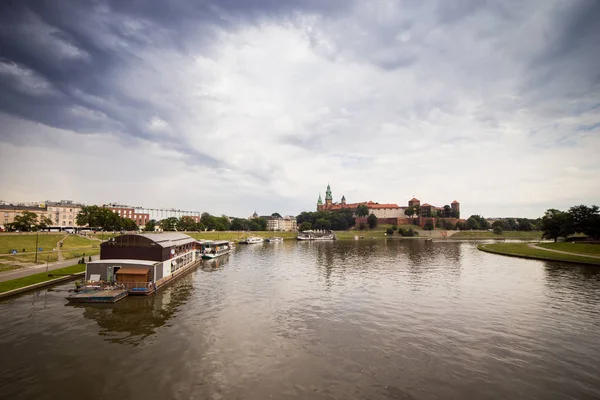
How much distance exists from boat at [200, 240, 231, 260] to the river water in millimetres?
40907

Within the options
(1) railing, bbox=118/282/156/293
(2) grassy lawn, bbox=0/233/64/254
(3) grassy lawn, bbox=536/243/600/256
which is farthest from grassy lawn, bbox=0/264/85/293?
(3) grassy lawn, bbox=536/243/600/256

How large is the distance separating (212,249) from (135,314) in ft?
201

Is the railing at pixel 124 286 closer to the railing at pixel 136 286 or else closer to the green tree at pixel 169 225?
the railing at pixel 136 286

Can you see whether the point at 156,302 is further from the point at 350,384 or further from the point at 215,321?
the point at 350,384

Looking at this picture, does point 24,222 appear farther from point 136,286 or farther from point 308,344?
point 308,344

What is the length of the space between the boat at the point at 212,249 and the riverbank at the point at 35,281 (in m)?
35.2

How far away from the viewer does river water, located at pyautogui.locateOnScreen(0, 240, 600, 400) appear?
1891 centimetres

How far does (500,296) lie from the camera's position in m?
41.5

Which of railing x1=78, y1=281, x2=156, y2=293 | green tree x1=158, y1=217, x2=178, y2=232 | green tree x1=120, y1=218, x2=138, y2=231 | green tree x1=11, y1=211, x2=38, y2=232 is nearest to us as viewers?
railing x1=78, y1=281, x2=156, y2=293

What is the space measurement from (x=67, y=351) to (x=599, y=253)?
335 feet

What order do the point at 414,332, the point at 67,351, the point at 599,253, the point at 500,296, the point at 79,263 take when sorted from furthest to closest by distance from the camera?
the point at 599,253 → the point at 79,263 → the point at 500,296 → the point at 414,332 → the point at 67,351

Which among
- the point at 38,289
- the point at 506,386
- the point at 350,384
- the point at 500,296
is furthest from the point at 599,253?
the point at 38,289

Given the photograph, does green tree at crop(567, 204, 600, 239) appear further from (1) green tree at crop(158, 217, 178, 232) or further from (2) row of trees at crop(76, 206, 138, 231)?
(1) green tree at crop(158, 217, 178, 232)

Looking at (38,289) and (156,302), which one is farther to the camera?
(38,289)
